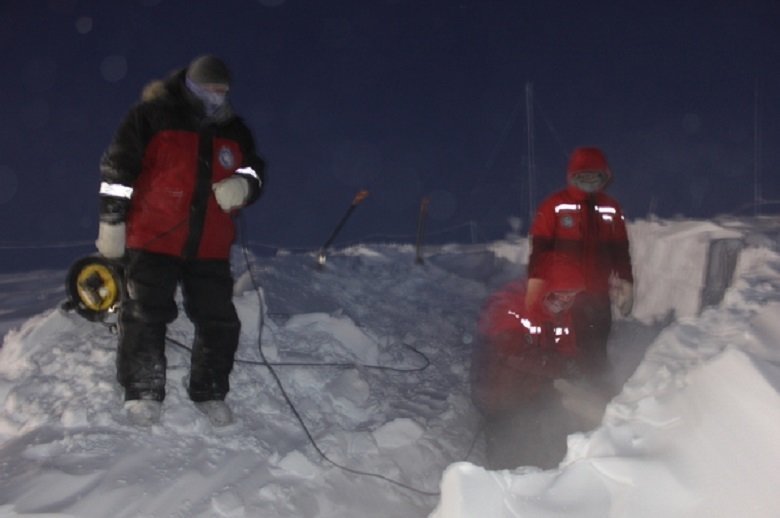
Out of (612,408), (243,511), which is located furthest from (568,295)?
(243,511)

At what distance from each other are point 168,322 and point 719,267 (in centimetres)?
485

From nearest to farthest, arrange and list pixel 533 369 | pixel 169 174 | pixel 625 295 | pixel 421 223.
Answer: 1. pixel 169 174
2. pixel 533 369
3. pixel 625 295
4. pixel 421 223

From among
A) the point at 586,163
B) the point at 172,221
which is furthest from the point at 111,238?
the point at 586,163

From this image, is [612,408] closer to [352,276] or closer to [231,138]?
[231,138]

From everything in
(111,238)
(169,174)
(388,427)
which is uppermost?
(169,174)

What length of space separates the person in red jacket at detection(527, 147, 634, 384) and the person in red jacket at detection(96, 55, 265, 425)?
2.06 metres

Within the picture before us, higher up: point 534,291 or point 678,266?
point 534,291

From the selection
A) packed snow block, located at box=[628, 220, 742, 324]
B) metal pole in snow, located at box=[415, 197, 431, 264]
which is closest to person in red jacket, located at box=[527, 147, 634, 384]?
packed snow block, located at box=[628, 220, 742, 324]

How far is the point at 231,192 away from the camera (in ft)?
10.9

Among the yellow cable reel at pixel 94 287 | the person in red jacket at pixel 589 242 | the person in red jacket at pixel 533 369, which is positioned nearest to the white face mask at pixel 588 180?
the person in red jacket at pixel 589 242

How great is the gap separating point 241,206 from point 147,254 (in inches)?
22.3

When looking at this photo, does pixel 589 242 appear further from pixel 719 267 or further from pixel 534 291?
pixel 719 267

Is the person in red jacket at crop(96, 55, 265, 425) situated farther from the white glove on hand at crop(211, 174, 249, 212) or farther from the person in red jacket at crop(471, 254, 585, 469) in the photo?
the person in red jacket at crop(471, 254, 585, 469)

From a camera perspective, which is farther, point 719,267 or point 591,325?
point 719,267
